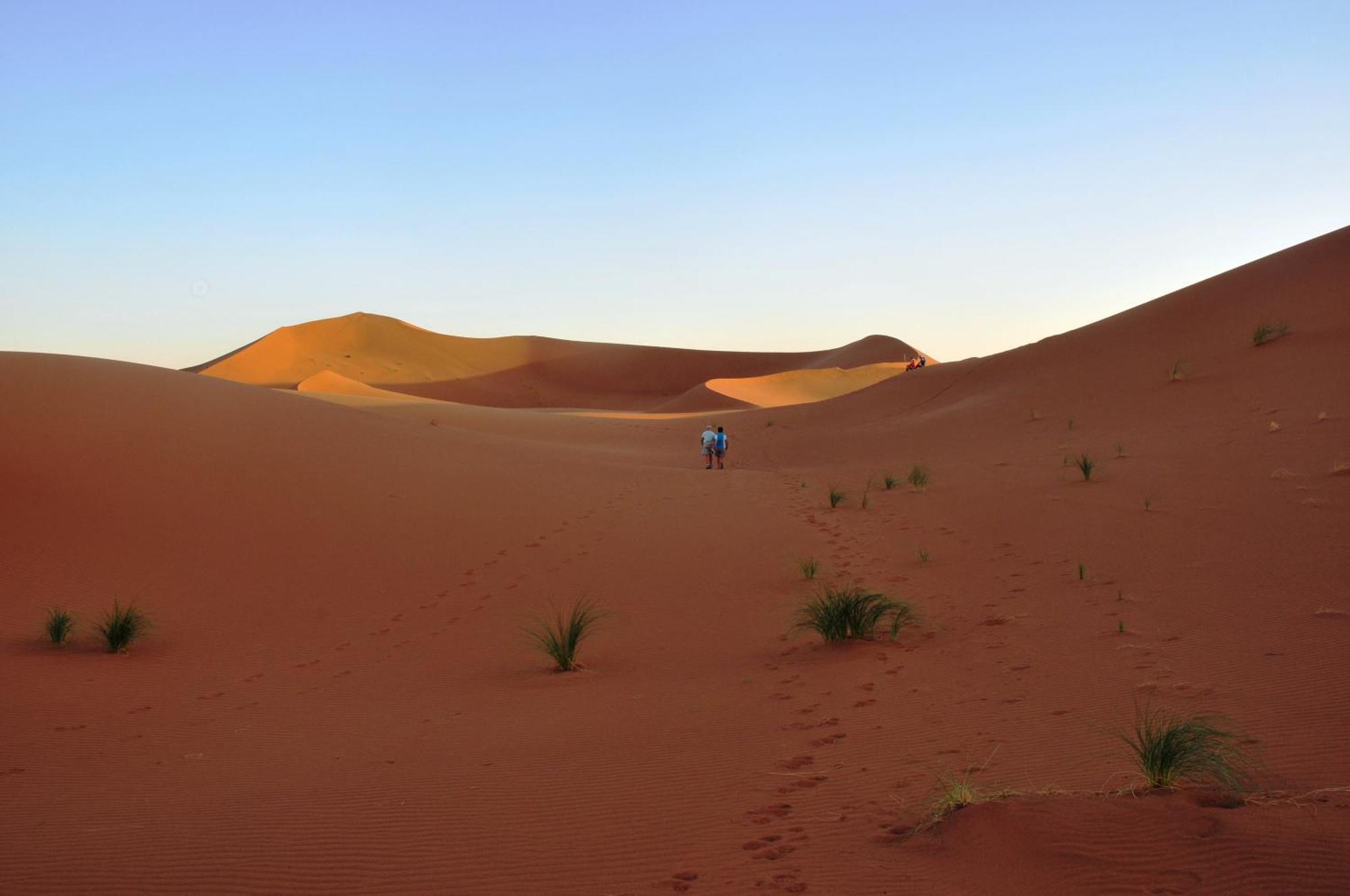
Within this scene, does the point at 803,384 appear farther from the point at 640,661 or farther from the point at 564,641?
the point at 564,641

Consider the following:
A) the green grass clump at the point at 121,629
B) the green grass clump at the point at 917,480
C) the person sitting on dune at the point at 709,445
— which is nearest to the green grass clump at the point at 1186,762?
the green grass clump at the point at 121,629

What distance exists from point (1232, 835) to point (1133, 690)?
2680 mm

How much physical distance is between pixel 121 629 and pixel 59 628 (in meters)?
0.52

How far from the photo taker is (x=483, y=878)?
417cm

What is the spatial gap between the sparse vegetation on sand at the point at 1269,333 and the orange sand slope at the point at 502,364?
191ft

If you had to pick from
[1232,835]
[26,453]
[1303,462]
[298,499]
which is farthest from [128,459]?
[1303,462]

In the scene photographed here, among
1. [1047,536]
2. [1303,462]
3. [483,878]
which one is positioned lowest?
[483,878]

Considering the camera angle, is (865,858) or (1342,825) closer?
(1342,825)

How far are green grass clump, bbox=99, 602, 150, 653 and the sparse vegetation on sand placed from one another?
21.3 m

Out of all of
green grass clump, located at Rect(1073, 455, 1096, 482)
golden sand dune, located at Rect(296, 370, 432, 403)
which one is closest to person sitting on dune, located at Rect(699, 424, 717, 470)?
green grass clump, located at Rect(1073, 455, 1096, 482)

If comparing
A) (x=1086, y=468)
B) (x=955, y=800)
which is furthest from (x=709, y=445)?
(x=955, y=800)

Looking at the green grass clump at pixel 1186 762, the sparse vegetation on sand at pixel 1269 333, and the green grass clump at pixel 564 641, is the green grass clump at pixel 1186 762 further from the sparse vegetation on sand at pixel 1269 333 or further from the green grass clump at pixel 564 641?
the sparse vegetation on sand at pixel 1269 333

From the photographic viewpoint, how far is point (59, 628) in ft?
28.9

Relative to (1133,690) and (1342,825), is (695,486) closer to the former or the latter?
(1133,690)
